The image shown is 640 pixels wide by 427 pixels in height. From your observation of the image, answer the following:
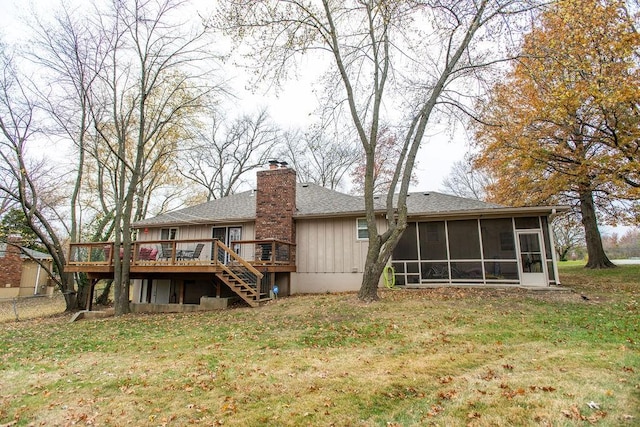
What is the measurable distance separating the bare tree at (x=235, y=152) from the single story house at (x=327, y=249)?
43.4 ft

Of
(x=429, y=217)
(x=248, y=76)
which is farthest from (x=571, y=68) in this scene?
(x=248, y=76)

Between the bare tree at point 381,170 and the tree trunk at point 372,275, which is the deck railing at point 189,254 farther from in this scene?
the bare tree at point 381,170

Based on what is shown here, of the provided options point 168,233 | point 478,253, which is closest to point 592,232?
point 478,253

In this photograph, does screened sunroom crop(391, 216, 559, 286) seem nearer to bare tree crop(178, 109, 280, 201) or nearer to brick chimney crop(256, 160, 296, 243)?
brick chimney crop(256, 160, 296, 243)

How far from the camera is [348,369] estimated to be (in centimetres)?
471

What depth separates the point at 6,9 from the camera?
10750mm

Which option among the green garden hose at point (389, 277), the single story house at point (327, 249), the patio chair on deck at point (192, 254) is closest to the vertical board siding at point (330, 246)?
the single story house at point (327, 249)

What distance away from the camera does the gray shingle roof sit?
1291cm

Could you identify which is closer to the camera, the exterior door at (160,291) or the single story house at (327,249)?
the single story house at (327,249)

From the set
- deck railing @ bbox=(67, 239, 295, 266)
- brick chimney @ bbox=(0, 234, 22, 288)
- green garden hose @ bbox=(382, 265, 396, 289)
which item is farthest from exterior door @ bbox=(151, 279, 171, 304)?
brick chimney @ bbox=(0, 234, 22, 288)

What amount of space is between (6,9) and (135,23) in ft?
11.7

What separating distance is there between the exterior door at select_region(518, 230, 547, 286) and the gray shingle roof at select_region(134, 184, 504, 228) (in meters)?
1.42

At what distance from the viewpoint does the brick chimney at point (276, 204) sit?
43.8 ft

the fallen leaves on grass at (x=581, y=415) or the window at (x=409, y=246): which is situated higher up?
the window at (x=409, y=246)
